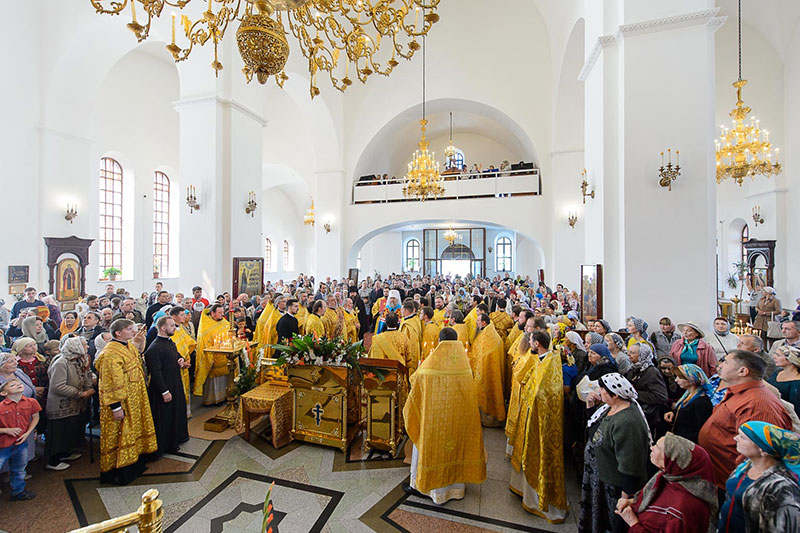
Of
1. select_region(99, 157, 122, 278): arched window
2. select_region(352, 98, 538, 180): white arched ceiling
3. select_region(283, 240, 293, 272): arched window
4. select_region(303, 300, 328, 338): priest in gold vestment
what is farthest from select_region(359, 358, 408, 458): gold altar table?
select_region(283, 240, 293, 272): arched window

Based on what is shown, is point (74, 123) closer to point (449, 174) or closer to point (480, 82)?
point (449, 174)

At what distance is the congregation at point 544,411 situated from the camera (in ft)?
6.95

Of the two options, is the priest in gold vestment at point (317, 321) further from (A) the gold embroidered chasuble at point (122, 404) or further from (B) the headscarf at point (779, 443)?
(B) the headscarf at point (779, 443)

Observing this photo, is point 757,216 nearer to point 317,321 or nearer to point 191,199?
point 317,321

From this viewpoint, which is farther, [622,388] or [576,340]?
[576,340]

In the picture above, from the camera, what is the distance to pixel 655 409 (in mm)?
3590

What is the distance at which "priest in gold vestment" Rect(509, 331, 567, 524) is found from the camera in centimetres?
346

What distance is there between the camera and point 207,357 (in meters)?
6.11

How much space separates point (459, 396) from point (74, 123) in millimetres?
13727

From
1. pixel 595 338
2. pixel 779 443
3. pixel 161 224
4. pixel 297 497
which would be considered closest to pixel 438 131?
pixel 161 224

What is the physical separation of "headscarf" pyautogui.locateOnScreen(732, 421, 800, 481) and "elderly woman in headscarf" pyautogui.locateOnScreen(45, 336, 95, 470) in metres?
Result: 5.89

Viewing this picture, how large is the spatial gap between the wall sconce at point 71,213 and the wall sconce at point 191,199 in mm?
4148

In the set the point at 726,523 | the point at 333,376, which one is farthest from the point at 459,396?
the point at 726,523

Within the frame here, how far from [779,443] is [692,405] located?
1538mm
